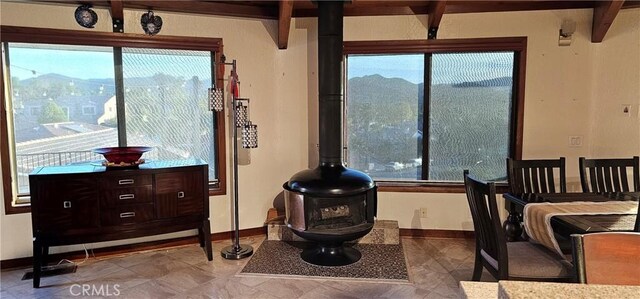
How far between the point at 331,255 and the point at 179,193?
140 centimetres

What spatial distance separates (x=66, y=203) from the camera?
9.80ft

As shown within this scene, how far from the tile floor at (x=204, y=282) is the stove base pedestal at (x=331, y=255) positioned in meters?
0.33

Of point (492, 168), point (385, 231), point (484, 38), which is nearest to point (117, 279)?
point (385, 231)

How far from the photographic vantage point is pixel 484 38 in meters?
3.82

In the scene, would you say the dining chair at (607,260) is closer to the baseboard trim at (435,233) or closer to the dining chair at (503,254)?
the dining chair at (503,254)

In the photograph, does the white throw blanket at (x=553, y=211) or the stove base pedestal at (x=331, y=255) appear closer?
the white throw blanket at (x=553, y=211)

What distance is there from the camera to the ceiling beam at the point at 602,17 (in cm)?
338

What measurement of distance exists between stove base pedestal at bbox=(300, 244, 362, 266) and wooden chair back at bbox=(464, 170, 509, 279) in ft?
3.93

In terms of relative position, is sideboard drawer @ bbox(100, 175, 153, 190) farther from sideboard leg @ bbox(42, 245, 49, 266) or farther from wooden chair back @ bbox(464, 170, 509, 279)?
wooden chair back @ bbox(464, 170, 509, 279)

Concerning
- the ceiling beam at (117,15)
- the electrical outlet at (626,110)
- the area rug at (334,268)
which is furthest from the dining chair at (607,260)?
the ceiling beam at (117,15)

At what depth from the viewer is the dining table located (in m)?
2.17

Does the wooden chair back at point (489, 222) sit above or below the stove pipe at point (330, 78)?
below

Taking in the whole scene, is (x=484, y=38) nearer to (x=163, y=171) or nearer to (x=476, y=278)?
(x=476, y=278)

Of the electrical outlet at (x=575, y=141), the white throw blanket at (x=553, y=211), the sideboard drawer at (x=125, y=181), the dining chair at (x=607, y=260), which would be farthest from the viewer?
the electrical outlet at (x=575, y=141)
